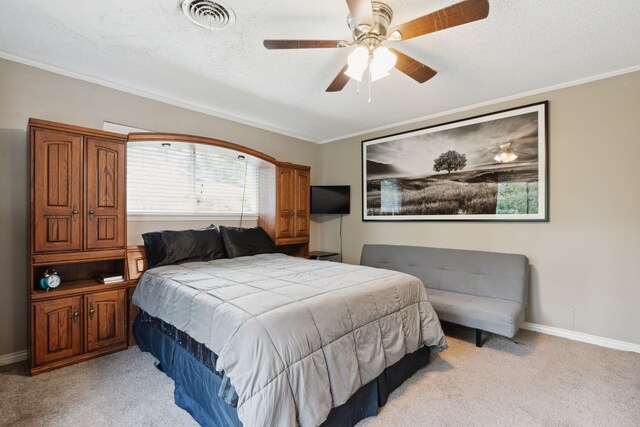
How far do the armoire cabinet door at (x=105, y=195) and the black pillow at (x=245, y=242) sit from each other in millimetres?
1022

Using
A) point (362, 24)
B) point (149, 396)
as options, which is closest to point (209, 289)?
point (149, 396)

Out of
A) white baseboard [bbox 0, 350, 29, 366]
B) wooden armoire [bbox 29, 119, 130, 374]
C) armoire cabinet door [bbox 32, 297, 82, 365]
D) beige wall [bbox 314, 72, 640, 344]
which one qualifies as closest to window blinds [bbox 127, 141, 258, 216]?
wooden armoire [bbox 29, 119, 130, 374]

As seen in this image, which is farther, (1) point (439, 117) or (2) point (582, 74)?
(1) point (439, 117)

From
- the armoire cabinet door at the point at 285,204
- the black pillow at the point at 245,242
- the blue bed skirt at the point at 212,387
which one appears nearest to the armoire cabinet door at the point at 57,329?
the blue bed skirt at the point at 212,387

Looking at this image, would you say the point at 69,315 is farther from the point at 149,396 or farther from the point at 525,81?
the point at 525,81

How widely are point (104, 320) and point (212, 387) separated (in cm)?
157

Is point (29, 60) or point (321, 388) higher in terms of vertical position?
point (29, 60)

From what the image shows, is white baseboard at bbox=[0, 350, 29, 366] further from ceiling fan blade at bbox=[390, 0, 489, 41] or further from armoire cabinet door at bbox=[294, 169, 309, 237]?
ceiling fan blade at bbox=[390, 0, 489, 41]

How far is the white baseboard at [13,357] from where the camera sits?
2.40 metres

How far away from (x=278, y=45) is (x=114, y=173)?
73.8 inches

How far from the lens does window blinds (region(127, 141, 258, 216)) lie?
316cm

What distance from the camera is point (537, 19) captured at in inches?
76.9

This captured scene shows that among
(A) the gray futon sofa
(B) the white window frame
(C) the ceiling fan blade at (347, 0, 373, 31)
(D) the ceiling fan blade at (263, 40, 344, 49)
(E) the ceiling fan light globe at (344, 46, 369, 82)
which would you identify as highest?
(C) the ceiling fan blade at (347, 0, 373, 31)

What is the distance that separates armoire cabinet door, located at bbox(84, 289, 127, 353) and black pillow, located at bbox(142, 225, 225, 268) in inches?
16.0
